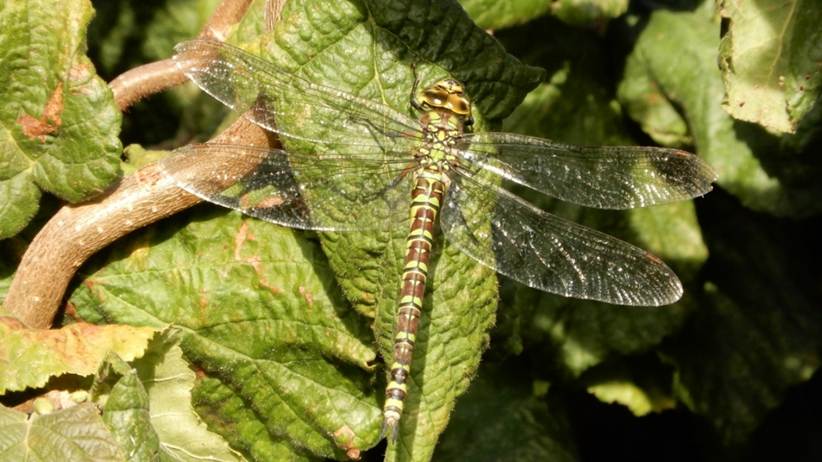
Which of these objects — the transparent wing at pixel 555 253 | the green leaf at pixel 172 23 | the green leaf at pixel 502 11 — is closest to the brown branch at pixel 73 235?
the transparent wing at pixel 555 253

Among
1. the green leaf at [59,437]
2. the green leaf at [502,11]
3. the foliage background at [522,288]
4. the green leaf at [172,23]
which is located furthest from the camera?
the green leaf at [172,23]

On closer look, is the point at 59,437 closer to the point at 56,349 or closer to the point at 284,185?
the point at 56,349

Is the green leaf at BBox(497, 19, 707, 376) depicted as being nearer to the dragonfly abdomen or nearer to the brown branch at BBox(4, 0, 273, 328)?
the dragonfly abdomen

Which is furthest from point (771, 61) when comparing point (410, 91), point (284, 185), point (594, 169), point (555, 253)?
point (284, 185)

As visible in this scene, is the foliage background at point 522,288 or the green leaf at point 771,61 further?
the green leaf at point 771,61

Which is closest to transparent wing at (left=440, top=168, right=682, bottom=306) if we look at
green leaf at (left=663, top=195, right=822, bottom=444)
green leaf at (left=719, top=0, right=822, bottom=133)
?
green leaf at (left=719, top=0, right=822, bottom=133)

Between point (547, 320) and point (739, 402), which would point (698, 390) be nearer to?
point (739, 402)

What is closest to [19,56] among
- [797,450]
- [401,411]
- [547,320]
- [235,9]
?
[235,9]

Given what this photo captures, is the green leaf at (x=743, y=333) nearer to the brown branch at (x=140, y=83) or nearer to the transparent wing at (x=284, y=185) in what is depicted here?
the transparent wing at (x=284, y=185)
